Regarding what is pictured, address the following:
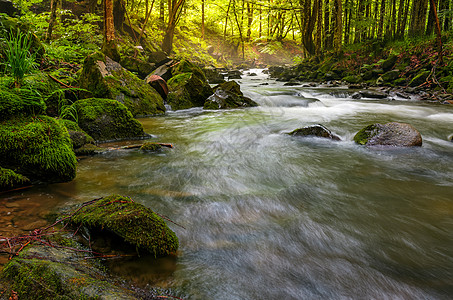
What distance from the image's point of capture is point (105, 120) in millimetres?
5430

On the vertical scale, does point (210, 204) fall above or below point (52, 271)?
below

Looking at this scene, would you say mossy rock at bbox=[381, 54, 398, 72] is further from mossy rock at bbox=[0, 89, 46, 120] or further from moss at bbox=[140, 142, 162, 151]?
mossy rock at bbox=[0, 89, 46, 120]

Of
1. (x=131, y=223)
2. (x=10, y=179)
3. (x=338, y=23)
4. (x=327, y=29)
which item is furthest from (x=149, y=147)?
(x=327, y=29)

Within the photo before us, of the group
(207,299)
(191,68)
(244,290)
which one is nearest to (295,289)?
(244,290)

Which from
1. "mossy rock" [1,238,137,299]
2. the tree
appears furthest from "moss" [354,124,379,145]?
the tree

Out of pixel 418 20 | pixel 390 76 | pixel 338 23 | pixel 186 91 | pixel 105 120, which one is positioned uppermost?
pixel 338 23

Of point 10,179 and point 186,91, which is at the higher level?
point 186,91

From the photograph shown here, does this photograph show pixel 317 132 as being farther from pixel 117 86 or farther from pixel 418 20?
pixel 418 20

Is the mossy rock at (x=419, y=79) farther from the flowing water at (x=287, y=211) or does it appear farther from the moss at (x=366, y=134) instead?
the moss at (x=366, y=134)

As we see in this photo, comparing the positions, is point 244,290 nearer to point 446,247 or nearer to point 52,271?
point 52,271

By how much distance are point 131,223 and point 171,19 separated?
17091 millimetres

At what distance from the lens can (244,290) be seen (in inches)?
72.4

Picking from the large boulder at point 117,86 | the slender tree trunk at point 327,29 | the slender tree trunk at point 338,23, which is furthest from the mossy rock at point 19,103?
the slender tree trunk at point 327,29

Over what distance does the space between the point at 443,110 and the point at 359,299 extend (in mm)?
9643
